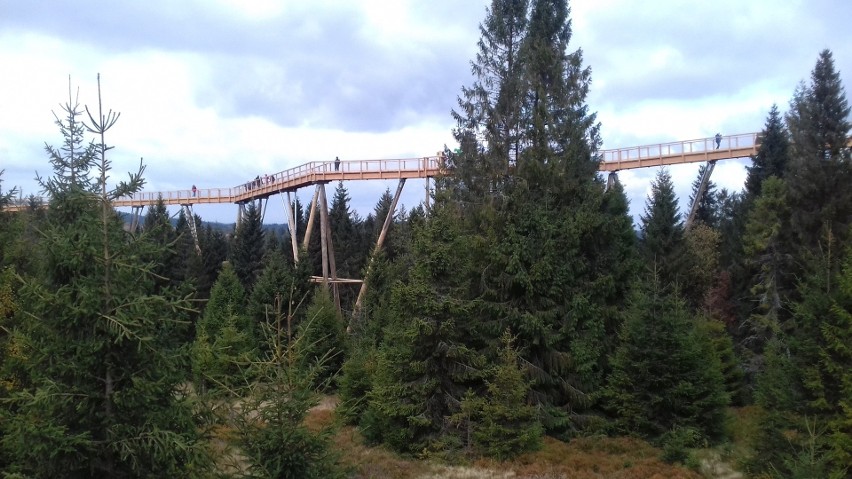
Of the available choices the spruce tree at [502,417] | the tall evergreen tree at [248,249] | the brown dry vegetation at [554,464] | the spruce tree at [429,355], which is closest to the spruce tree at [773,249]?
the brown dry vegetation at [554,464]

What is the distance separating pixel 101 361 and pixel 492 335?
45.2 feet

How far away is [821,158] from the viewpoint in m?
24.1

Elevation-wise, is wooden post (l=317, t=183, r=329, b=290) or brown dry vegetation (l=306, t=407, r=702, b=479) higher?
wooden post (l=317, t=183, r=329, b=290)

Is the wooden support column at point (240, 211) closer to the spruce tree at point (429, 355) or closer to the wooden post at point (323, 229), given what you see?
the wooden post at point (323, 229)

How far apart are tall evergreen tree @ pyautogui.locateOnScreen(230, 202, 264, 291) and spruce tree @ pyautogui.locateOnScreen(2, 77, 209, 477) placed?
3873 centimetres

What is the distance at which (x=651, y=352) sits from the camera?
723 inches

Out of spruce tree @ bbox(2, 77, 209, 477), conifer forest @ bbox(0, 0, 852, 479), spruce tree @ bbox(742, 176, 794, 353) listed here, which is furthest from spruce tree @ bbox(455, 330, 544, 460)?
spruce tree @ bbox(742, 176, 794, 353)

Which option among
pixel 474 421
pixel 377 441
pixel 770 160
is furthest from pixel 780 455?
pixel 770 160

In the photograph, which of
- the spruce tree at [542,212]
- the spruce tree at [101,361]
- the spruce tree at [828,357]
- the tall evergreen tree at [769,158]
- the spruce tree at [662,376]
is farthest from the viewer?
the tall evergreen tree at [769,158]

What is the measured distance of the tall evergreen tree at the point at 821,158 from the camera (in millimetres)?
23688

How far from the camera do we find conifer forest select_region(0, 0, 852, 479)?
313 inches

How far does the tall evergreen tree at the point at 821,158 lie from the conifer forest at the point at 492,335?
0.08 m

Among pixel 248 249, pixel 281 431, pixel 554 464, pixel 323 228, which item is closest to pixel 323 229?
pixel 323 228

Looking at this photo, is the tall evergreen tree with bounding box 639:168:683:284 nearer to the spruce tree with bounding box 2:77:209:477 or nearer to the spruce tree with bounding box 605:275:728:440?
the spruce tree with bounding box 605:275:728:440
